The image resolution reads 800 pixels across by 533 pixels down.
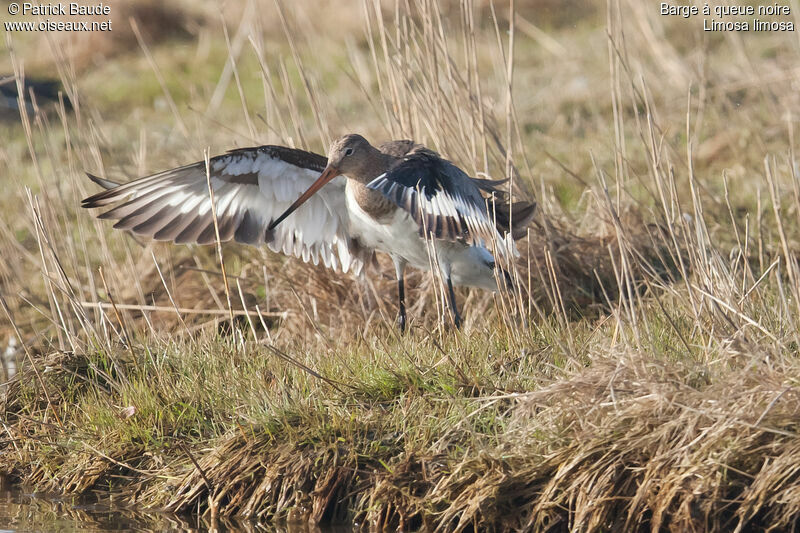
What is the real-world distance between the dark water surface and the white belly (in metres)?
1.90

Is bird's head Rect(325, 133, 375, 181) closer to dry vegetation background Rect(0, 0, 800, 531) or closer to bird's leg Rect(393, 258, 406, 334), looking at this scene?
dry vegetation background Rect(0, 0, 800, 531)

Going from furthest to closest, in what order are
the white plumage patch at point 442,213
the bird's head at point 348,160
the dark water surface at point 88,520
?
the bird's head at point 348,160
the white plumage patch at point 442,213
the dark water surface at point 88,520

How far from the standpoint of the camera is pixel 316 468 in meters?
3.95

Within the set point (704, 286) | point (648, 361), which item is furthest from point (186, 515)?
point (704, 286)

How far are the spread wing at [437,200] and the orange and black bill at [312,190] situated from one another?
60 centimetres

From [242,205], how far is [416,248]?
975 mm

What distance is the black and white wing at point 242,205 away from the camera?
5.25m

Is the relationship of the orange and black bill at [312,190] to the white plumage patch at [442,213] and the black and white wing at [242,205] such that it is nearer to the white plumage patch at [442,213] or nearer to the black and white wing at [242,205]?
the black and white wing at [242,205]

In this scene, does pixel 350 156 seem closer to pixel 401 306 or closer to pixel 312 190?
pixel 312 190

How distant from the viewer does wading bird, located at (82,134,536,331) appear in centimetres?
518

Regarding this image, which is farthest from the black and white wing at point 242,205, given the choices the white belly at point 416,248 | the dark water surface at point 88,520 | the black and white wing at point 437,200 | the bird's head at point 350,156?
the dark water surface at point 88,520

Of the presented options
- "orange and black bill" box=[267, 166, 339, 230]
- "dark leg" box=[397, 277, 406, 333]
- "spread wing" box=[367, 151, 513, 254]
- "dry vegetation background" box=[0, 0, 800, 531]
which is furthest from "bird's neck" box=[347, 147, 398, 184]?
"dark leg" box=[397, 277, 406, 333]

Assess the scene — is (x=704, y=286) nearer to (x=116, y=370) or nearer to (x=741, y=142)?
(x=116, y=370)

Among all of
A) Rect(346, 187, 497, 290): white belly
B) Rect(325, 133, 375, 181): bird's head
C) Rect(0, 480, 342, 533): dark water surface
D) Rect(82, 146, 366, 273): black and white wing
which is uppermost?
Rect(325, 133, 375, 181): bird's head
